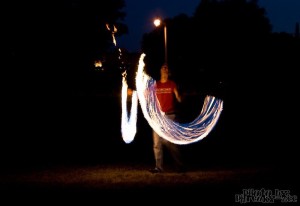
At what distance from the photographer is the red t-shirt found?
11.1 meters

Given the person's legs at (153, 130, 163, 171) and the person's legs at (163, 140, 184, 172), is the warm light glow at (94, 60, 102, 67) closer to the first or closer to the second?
the person's legs at (153, 130, 163, 171)

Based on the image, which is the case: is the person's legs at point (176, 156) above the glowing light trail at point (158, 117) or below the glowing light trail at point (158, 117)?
below

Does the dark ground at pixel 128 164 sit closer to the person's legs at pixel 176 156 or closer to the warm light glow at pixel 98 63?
the person's legs at pixel 176 156

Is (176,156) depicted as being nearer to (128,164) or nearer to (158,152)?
(158,152)

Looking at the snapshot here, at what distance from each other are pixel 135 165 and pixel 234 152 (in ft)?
8.69

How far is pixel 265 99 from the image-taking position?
1137 inches

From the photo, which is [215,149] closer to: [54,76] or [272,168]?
[272,168]

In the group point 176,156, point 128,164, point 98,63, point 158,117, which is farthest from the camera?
point 128,164

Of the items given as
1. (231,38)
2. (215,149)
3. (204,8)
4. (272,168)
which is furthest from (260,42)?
(272,168)

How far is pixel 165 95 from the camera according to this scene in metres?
11.1

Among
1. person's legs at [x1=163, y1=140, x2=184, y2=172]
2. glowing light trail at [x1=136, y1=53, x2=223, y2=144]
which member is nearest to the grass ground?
person's legs at [x1=163, y1=140, x2=184, y2=172]

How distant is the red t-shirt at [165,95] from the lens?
11133mm

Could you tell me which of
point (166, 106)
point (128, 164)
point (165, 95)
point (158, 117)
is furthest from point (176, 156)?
point (128, 164)

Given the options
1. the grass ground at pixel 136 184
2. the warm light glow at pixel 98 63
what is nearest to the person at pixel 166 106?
the grass ground at pixel 136 184
